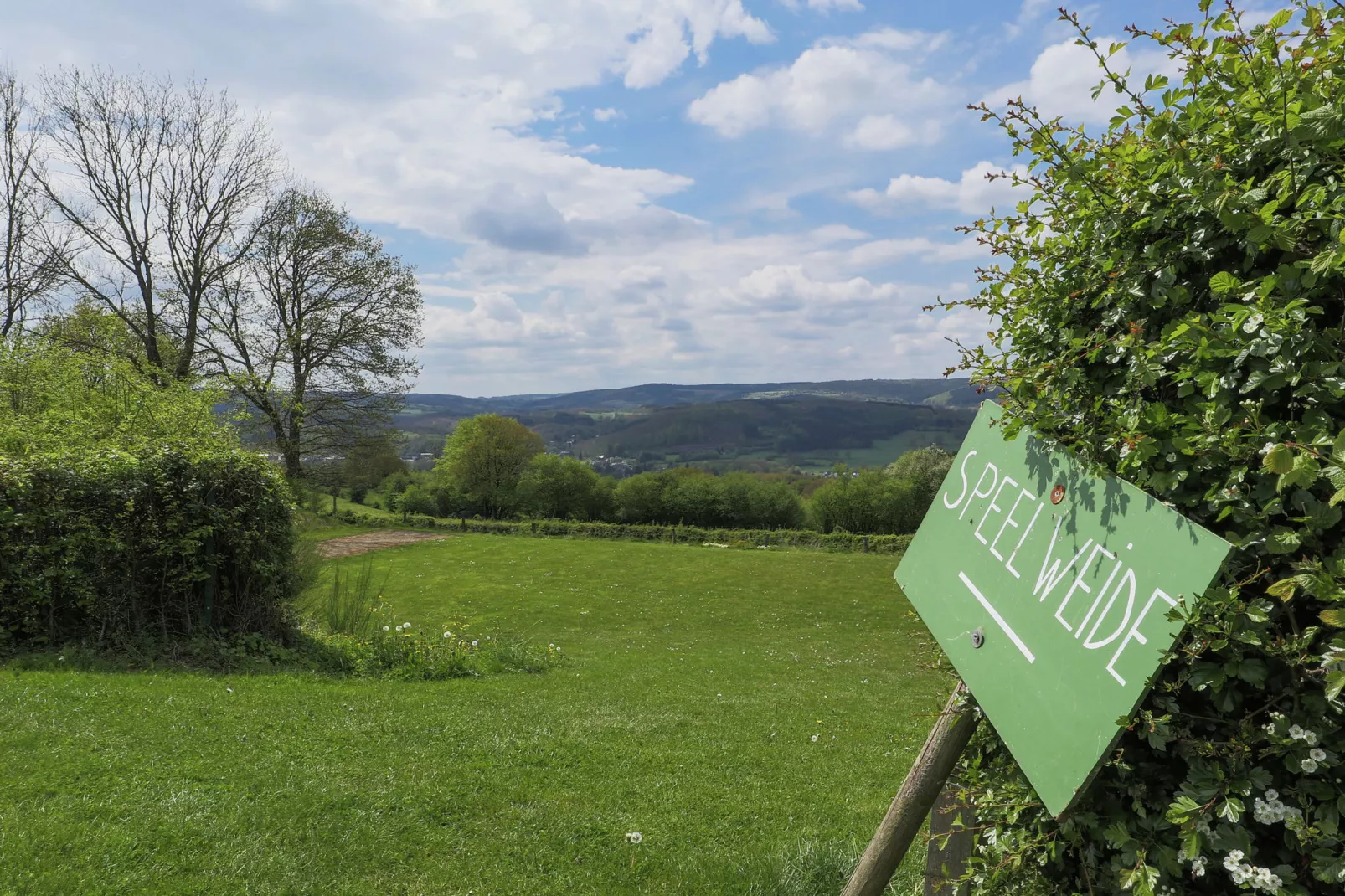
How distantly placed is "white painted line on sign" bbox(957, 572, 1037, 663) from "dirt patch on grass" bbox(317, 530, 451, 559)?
30693mm

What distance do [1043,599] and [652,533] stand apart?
45.7 metres

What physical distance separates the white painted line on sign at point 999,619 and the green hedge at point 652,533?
43545 millimetres

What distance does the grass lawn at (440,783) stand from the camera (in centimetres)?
419

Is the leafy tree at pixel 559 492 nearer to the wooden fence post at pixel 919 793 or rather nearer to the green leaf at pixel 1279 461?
the wooden fence post at pixel 919 793

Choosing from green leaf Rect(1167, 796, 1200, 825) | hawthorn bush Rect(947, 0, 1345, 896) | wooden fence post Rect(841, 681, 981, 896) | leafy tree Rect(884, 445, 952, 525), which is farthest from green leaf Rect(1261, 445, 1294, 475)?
leafy tree Rect(884, 445, 952, 525)

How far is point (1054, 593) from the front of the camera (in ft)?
6.42

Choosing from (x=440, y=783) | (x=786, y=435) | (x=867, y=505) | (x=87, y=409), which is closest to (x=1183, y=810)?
(x=440, y=783)

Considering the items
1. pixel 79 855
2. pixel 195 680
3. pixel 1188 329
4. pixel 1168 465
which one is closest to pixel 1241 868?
pixel 1168 465

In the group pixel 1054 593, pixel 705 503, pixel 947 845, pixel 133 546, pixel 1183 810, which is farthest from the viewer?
pixel 705 503

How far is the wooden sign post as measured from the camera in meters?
1.65

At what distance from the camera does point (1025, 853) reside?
6.67 feet

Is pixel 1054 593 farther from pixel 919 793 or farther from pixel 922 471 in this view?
pixel 922 471

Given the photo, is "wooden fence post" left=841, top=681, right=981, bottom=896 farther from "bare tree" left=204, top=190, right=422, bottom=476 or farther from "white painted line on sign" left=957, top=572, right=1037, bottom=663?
"bare tree" left=204, top=190, right=422, bottom=476

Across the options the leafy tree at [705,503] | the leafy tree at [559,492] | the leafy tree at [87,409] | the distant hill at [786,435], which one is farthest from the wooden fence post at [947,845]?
the distant hill at [786,435]
